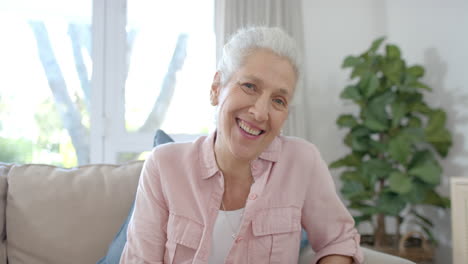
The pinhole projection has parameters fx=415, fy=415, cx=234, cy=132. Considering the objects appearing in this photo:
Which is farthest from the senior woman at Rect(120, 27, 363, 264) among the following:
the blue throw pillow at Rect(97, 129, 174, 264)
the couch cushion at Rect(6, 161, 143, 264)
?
the couch cushion at Rect(6, 161, 143, 264)

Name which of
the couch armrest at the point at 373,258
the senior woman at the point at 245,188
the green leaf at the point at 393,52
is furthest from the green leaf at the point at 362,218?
the senior woman at the point at 245,188

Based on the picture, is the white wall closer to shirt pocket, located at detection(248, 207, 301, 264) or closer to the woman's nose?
shirt pocket, located at detection(248, 207, 301, 264)

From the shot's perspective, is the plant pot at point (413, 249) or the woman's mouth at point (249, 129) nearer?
the woman's mouth at point (249, 129)

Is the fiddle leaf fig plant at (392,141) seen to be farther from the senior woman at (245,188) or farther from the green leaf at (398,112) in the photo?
the senior woman at (245,188)

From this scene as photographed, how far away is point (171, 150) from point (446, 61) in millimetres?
2167

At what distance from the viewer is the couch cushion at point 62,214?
4.74 ft

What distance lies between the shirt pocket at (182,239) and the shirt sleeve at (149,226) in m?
0.03

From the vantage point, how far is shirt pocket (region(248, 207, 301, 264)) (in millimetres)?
1179

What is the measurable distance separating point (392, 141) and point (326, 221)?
155cm

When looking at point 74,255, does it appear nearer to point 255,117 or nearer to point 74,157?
point 255,117

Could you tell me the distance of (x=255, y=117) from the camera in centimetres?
108

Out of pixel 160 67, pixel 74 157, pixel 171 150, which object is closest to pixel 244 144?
pixel 171 150

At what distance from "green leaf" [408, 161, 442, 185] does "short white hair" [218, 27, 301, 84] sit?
64.5 inches

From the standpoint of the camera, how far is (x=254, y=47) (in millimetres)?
1140
